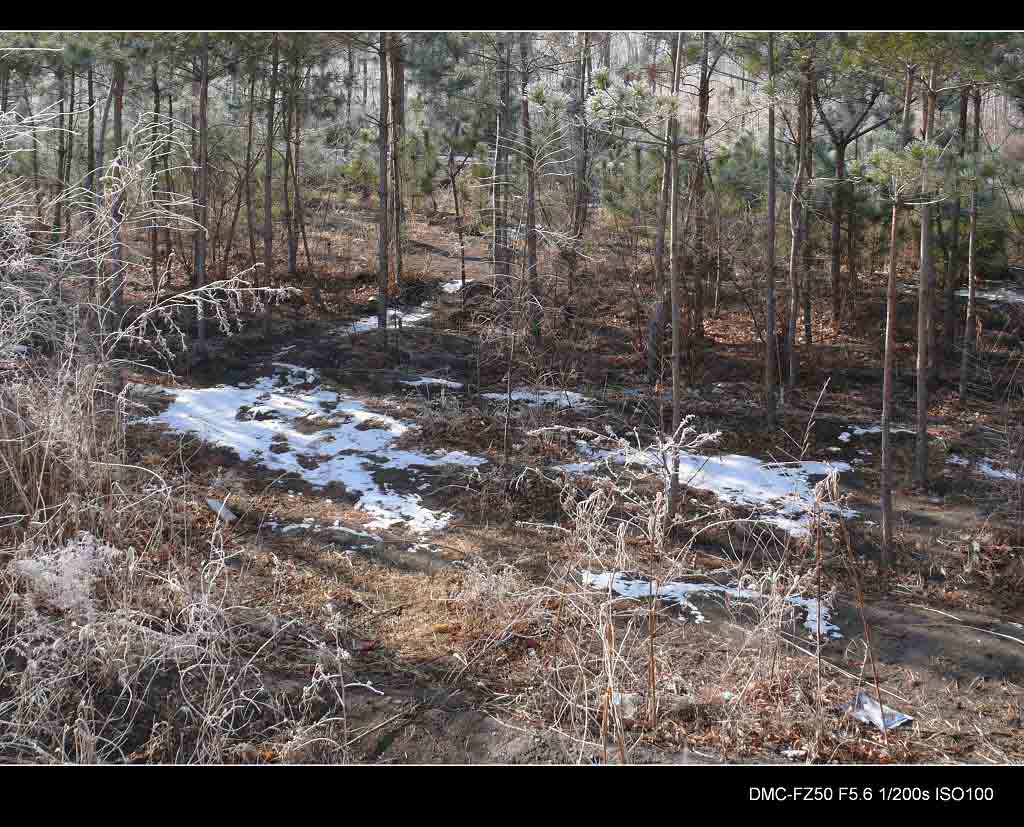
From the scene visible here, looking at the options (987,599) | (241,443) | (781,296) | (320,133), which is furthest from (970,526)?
(320,133)

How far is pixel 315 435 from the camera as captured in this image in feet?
33.1

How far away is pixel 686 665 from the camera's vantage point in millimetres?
5766

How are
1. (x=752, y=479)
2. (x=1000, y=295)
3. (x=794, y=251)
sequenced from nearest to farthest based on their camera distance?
(x=752, y=479) < (x=794, y=251) < (x=1000, y=295)

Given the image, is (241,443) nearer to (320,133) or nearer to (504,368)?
(504,368)

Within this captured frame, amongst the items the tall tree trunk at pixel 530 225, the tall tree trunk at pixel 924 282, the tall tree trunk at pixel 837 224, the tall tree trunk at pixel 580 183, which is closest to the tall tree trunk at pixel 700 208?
the tall tree trunk at pixel 580 183

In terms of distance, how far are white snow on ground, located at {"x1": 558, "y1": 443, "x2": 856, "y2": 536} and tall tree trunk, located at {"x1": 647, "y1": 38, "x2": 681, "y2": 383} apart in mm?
1590

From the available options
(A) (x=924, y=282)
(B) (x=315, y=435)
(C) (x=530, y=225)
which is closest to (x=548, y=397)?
(C) (x=530, y=225)

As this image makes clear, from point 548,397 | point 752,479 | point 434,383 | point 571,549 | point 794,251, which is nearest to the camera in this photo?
point 571,549

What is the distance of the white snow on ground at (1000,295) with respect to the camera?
50.0 ft

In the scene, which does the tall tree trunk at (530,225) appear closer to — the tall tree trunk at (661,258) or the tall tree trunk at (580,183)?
the tall tree trunk at (580,183)

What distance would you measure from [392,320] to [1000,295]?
1038 cm

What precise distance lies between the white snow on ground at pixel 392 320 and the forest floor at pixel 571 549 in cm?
14

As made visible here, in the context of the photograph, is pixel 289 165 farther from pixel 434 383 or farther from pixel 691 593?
pixel 691 593

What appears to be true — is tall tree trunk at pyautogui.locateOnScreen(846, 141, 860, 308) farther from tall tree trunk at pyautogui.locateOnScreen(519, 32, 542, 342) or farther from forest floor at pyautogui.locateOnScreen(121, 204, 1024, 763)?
tall tree trunk at pyautogui.locateOnScreen(519, 32, 542, 342)
